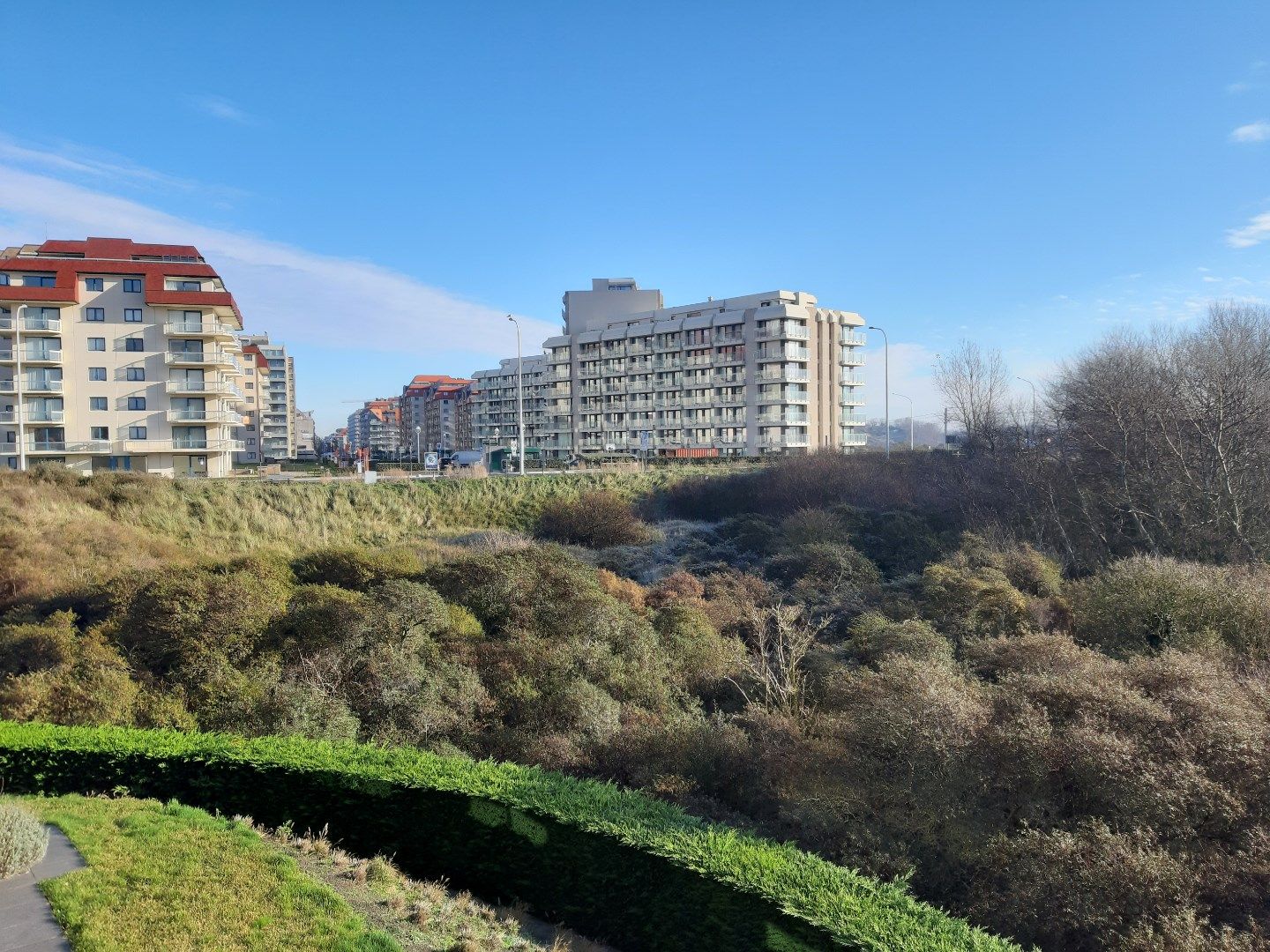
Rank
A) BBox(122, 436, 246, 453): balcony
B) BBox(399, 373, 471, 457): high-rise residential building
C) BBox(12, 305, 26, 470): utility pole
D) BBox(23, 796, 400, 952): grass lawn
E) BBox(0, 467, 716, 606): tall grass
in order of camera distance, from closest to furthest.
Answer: BBox(23, 796, 400, 952): grass lawn < BBox(0, 467, 716, 606): tall grass < BBox(12, 305, 26, 470): utility pole < BBox(122, 436, 246, 453): balcony < BBox(399, 373, 471, 457): high-rise residential building

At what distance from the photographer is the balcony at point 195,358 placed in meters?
42.7

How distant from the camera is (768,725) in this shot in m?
11.7

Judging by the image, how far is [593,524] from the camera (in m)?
32.8

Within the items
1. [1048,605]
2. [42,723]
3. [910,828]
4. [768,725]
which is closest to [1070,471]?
[1048,605]

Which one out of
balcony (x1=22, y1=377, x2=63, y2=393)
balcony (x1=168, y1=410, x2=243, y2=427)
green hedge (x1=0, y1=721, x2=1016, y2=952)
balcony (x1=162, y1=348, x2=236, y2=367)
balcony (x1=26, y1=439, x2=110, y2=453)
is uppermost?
balcony (x1=162, y1=348, x2=236, y2=367)

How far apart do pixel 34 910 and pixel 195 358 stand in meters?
42.1

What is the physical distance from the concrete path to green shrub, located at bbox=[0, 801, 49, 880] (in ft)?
0.24

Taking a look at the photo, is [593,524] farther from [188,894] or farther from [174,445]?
[188,894]

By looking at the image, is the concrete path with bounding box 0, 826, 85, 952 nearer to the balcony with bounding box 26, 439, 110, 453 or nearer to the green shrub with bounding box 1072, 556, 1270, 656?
the green shrub with bounding box 1072, 556, 1270, 656

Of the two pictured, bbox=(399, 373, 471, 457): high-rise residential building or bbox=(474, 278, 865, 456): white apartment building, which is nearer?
bbox=(474, 278, 865, 456): white apartment building

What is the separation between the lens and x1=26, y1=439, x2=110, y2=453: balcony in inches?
1591

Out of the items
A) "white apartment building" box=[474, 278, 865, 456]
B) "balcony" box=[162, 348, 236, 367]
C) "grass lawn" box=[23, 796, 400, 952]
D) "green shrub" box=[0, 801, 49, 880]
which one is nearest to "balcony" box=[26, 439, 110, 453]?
"balcony" box=[162, 348, 236, 367]

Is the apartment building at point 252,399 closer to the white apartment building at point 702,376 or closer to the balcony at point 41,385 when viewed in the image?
the white apartment building at point 702,376

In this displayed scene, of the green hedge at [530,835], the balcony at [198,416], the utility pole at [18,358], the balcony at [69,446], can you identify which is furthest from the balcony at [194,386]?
the green hedge at [530,835]
